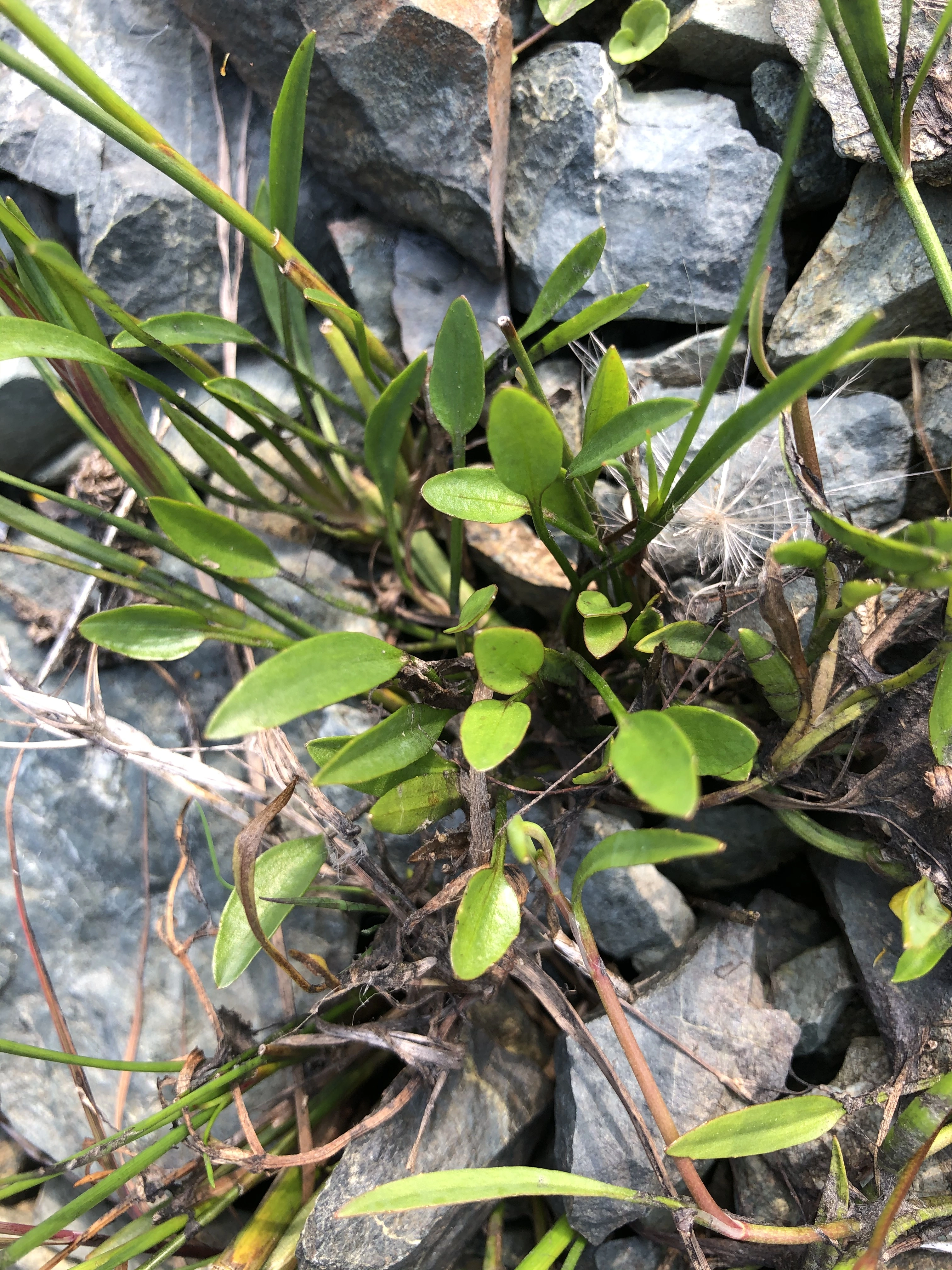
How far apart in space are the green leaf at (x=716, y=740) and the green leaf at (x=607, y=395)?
304 mm

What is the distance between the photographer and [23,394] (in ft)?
3.92

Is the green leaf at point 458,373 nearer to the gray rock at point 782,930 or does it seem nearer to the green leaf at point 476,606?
the green leaf at point 476,606

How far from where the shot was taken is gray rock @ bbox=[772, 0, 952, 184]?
0.96 m

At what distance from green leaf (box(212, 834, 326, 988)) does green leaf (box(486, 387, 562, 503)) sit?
47 cm

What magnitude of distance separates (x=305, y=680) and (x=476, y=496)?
0.28 meters

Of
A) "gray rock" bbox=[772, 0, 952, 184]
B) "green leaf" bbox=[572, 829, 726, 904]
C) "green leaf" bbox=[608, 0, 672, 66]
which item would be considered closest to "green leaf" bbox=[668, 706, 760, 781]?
"green leaf" bbox=[572, 829, 726, 904]

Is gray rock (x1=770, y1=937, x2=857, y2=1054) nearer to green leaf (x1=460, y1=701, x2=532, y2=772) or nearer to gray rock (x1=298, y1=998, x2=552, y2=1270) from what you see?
gray rock (x1=298, y1=998, x2=552, y2=1270)

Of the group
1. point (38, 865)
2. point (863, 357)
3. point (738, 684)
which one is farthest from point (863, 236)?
point (38, 865)

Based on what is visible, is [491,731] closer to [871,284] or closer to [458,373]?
[458,373]

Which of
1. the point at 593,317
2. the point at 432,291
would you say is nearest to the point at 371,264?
the point at 432,291

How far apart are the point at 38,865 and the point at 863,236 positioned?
57.3 inches

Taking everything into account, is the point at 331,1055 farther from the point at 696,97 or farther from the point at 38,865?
the point at 696,97

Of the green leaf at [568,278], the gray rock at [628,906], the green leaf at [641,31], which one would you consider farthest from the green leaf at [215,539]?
the green leaf at [641,31]

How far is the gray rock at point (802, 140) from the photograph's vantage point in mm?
1098
